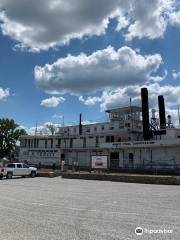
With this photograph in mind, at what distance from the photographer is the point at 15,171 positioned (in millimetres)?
38562

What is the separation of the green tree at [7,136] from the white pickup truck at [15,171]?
52.0m

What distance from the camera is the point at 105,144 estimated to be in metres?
61.8

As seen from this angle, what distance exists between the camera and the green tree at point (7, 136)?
90.1 metres

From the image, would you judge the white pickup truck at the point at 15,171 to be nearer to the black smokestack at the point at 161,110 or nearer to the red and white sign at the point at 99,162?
the red and white sign at the point at 99,162

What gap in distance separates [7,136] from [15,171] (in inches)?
2139

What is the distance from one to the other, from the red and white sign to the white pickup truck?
7327mm

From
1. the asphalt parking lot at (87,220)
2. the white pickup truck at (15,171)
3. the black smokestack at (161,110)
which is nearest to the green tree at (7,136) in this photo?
the black smokestack at (161,110)

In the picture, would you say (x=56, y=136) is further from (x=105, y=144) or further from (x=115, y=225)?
(x=115, y=225)

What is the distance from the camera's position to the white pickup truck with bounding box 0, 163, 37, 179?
3774cm

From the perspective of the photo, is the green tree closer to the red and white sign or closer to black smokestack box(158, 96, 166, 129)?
black smokestack box(158, 96, 166, 129)

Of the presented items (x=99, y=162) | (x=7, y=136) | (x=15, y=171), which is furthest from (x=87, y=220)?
(x=7, y=136)
